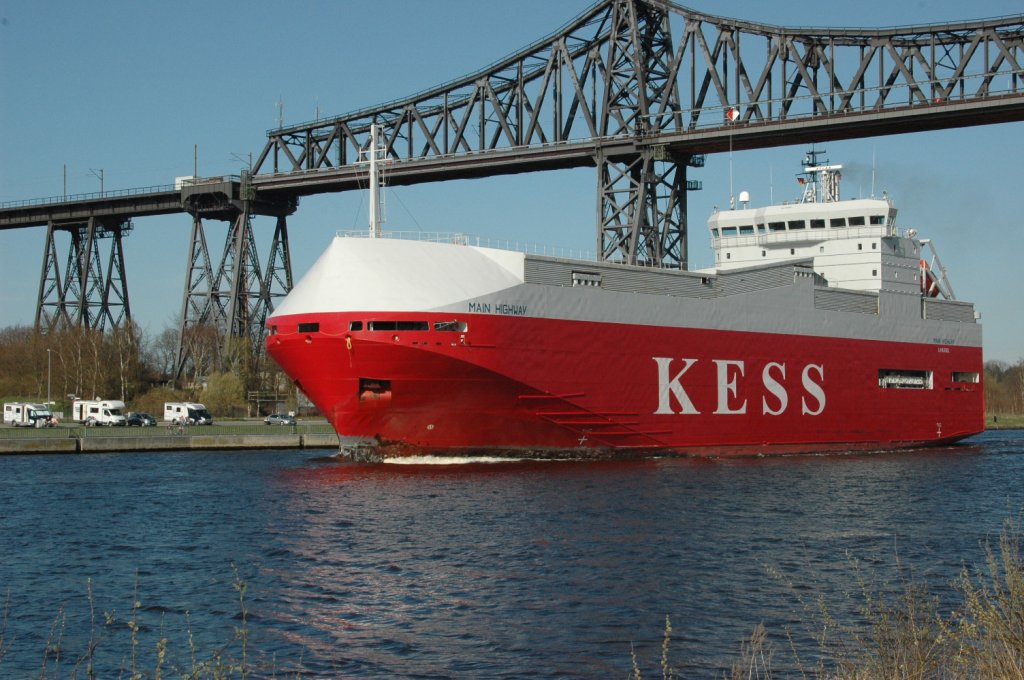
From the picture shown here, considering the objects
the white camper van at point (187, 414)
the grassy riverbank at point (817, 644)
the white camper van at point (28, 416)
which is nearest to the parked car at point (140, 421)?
the white camper van at point (187, 414)

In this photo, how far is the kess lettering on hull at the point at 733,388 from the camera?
112 feet

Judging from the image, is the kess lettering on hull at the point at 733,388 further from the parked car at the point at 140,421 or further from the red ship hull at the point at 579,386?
the parked car at the point at 140,421

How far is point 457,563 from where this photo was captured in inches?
675

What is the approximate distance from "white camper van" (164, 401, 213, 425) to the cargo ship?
29.0 metres

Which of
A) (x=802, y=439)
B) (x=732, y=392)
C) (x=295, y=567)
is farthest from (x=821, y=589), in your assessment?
(x=802, y=439)

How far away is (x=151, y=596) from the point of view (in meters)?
15.2

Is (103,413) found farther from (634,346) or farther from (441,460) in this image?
(634,346)

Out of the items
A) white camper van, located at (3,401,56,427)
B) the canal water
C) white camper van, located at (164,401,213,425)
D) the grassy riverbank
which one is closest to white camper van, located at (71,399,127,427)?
white camper van, located at (3,401,56,427)

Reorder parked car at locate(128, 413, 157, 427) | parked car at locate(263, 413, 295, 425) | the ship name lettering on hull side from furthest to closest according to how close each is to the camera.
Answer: parked car at locate(263, 413, 295, 425) → parked car at locate(128, 413, 157, 427) → the ship name lettering on hull side

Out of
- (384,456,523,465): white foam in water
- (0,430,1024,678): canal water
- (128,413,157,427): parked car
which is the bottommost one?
(0,430,1024,678): canal water

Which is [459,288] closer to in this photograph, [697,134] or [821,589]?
[821,589]

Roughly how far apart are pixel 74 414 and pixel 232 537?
43662 mm

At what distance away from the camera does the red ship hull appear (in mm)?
28906

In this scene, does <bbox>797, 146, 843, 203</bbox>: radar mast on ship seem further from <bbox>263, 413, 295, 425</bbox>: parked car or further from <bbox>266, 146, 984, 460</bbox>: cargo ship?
<bbox>263, 413, 295, 425</bbox>: parked car
